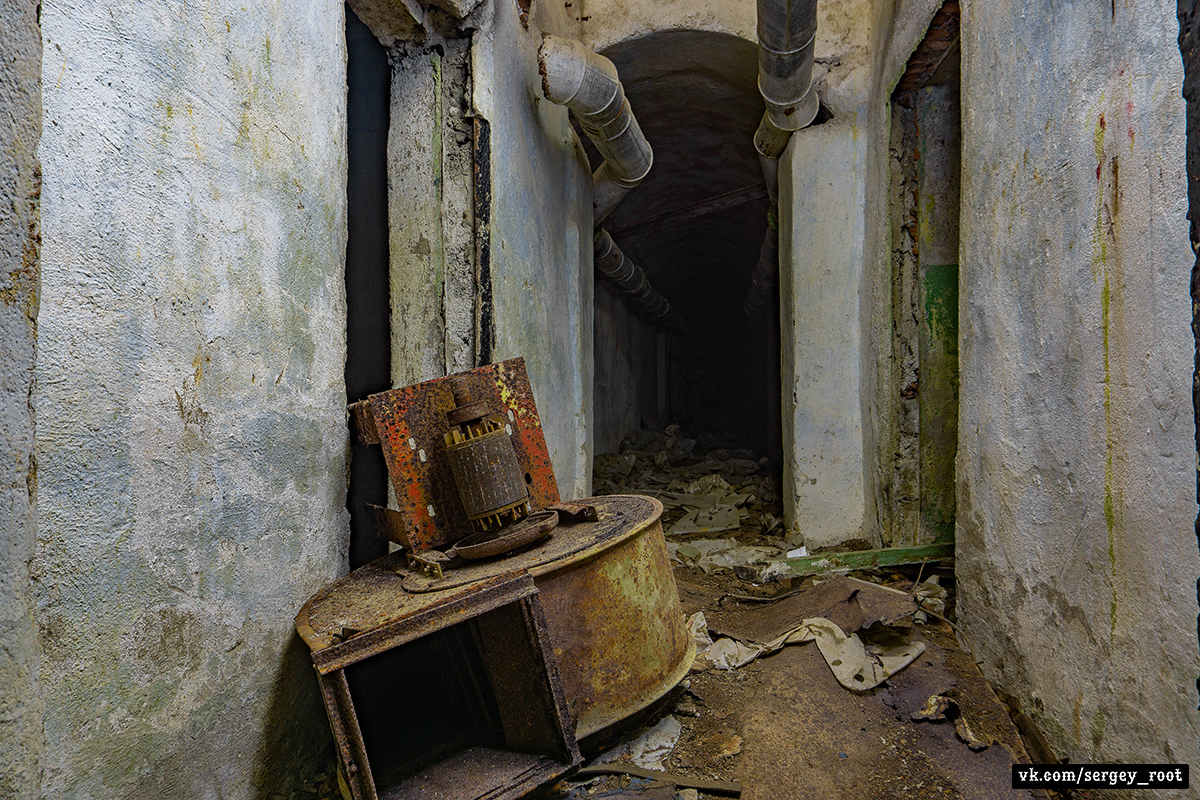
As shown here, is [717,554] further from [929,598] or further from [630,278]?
[630,278]

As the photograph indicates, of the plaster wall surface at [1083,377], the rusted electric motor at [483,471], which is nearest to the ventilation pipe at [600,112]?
the plaster wall surface at [1083,377]

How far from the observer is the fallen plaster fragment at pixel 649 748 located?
2.06 m

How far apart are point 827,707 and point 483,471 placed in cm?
160

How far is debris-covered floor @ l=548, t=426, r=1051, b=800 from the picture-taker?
196cm

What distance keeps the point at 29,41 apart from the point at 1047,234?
264 cm

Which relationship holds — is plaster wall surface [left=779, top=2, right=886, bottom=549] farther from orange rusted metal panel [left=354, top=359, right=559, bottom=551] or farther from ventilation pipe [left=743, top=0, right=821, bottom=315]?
orange rusted metal panel [left=354, top=359, right=559, bottom=551]

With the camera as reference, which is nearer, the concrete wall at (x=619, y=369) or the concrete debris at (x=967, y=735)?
the concrete debris at (x=967, y=735)

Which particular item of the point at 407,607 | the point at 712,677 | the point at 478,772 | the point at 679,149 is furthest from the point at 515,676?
the point at 679,149

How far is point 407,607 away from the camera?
162 cm

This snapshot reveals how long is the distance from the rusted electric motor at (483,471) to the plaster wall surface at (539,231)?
3.01 ft

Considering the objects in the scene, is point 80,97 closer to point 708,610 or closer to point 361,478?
point 361,478

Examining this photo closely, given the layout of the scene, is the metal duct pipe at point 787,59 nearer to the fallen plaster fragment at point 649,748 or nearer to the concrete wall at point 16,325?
the concrete wall at point 16,325

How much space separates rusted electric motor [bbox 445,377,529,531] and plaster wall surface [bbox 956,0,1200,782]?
1.74 m

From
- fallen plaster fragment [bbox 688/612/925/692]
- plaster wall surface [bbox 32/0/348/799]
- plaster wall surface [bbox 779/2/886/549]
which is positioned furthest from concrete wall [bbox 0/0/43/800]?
plaster wall surface [bbox 779/2/886/549]
